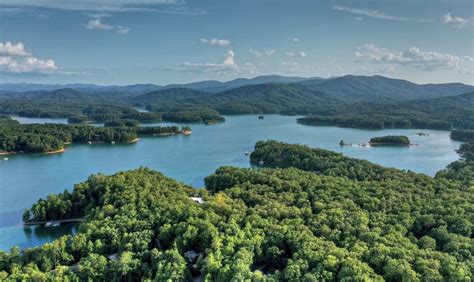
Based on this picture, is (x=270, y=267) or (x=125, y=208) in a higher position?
(x=125, y=208)

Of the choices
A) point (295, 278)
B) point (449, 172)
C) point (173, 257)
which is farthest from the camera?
point (449, 172)

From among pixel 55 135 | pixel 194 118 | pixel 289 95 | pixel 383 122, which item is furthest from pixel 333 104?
pixel 55 135

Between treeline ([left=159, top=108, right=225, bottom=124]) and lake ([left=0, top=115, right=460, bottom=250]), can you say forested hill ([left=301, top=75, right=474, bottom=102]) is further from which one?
lake ([left=0, top=115, right=460, bottom=250])

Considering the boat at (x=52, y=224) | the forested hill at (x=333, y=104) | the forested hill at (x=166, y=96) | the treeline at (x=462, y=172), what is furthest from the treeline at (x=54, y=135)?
the forested hill at (x=166, y=96)

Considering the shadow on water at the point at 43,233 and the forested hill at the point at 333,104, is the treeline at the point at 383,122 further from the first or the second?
the shadow on water at the point at 43,233

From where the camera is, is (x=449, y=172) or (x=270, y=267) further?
(x=449, y=172)

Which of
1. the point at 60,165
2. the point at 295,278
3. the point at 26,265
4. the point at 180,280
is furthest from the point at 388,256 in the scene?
the point at 60,165

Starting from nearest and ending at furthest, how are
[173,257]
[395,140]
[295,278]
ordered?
1. [295,278]
2. [173,257]
3. [395,140]

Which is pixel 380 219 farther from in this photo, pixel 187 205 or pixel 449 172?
pixel 449 172
